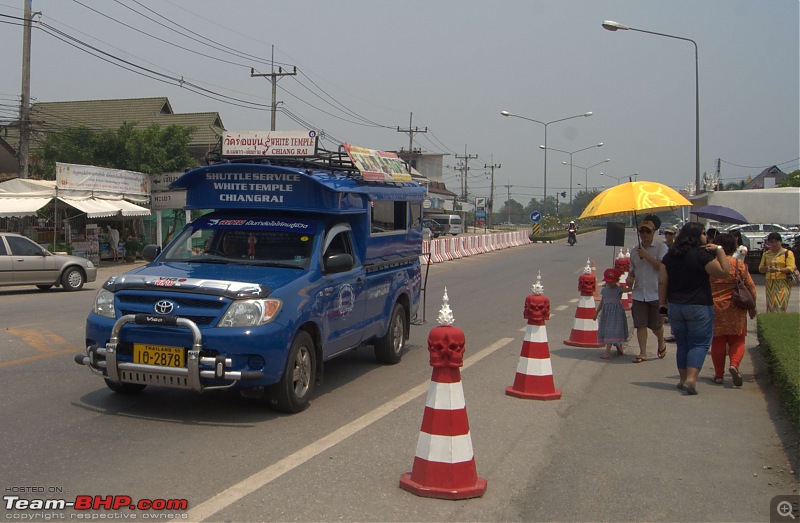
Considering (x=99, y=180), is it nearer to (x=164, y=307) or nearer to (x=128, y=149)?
(x=128, y=149)

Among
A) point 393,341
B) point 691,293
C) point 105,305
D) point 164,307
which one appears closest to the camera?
point 164,307

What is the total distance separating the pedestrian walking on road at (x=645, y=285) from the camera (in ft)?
33.4

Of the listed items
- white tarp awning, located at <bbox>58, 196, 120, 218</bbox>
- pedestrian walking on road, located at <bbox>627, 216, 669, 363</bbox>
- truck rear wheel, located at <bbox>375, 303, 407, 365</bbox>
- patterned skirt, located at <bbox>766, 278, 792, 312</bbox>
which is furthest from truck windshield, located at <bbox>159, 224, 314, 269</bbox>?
white tarp awning, located at <bbox>58, 196, 120, 218</bbox>

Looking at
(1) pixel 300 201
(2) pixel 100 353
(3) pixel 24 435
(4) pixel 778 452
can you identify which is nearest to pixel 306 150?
(1) pixel 300 201

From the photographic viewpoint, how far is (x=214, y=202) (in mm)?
8211

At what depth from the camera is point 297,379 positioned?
7129 mm

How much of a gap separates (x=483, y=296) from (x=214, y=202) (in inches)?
454

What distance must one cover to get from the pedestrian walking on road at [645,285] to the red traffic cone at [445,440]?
19.0 ft

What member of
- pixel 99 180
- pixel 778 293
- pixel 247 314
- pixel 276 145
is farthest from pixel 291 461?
pixel 99 180

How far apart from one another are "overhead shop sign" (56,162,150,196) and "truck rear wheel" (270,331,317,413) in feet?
66.1

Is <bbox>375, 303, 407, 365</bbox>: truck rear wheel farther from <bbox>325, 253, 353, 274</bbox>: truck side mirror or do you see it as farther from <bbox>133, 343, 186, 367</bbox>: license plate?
<bbox>133, 343, 186, 367</bbox>: license plate

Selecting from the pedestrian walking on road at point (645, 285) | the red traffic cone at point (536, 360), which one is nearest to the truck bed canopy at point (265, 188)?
the red traffic cone at point (536, 360)

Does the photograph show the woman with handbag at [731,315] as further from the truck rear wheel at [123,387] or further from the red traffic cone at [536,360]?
the truck rear wheel at [123,387]

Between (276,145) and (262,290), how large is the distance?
9.51 ft
